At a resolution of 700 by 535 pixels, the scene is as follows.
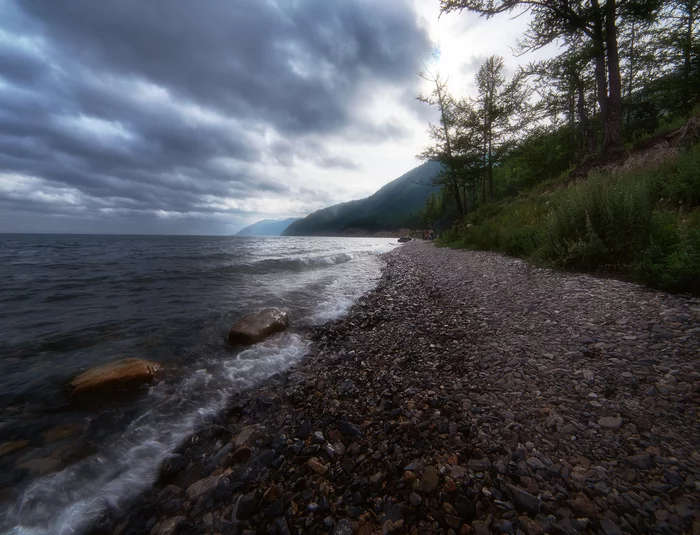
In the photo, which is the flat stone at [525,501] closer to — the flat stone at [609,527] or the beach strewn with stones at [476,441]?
the beach strewn with stones at [476,441]

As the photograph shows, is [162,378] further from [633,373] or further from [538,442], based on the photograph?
[633,373]

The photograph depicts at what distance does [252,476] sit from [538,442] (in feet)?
9.35

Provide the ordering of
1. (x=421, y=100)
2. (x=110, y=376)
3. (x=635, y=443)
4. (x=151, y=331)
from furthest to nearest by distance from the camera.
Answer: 1. (x=421, y=100)
2. (x=151, y=331)
3. (x=110, y=376)
4. (x=635, y=443)

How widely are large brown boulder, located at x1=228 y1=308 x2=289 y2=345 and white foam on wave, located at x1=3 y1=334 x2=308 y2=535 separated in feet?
5.19

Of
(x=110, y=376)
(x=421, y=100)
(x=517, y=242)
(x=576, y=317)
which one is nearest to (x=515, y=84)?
(x=421, y=100)

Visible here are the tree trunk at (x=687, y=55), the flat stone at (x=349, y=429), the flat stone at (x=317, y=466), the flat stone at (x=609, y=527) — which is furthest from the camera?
the tree trunk at (x=687, y=55)

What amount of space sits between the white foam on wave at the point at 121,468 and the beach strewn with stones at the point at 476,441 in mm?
286

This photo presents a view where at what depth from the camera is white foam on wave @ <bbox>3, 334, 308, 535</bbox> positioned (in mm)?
2828

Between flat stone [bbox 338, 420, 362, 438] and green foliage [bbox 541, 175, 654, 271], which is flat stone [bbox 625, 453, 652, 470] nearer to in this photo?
flat stone [bbox 338, 420, 362, 438]

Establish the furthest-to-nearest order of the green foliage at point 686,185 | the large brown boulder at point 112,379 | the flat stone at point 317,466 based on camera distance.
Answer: the green foliage at point 686,185 → the large brown boulder at point 112,379 → the flat stone at point 317,466

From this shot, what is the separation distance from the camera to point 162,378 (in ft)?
18.1

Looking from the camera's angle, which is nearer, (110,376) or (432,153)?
(110,376)

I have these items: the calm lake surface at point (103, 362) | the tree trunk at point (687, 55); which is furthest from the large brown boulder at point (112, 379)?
the tree trunk at point (687, 55)

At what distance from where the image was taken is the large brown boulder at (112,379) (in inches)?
195
